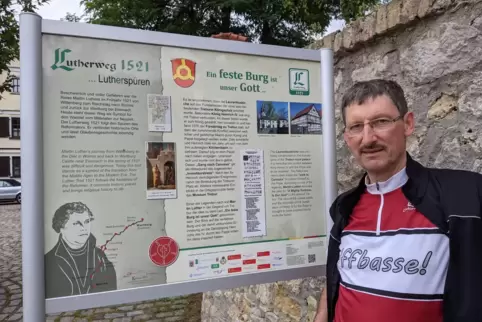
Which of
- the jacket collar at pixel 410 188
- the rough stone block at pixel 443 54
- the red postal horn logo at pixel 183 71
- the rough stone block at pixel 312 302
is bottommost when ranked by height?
the rough stone block at pixel 312 302

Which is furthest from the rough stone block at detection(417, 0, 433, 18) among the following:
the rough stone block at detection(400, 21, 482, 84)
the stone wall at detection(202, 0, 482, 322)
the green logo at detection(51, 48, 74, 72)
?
the green logo at detection(51, 48, 74, 72)

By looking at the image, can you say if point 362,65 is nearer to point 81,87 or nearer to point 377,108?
point 377,108

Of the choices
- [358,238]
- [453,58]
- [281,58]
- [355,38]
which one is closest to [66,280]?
[358,238]

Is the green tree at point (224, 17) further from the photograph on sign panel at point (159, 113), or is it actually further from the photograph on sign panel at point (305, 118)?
the photograph on sign panel at point (159, 113)

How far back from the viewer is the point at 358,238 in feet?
5.26

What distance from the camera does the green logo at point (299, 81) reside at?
1.95m

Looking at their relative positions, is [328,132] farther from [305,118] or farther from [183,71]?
[183,71]

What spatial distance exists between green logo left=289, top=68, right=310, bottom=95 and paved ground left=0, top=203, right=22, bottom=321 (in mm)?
4741

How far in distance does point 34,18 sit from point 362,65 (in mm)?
1890

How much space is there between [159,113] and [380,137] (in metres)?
0.85

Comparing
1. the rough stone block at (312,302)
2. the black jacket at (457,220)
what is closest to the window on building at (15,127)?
the rough stone block at (312,302)

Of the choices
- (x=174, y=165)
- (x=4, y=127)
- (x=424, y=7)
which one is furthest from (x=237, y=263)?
(x=4, y=127)

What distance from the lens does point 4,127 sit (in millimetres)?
28625

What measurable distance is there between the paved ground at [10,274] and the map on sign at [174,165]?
14.3 ft
